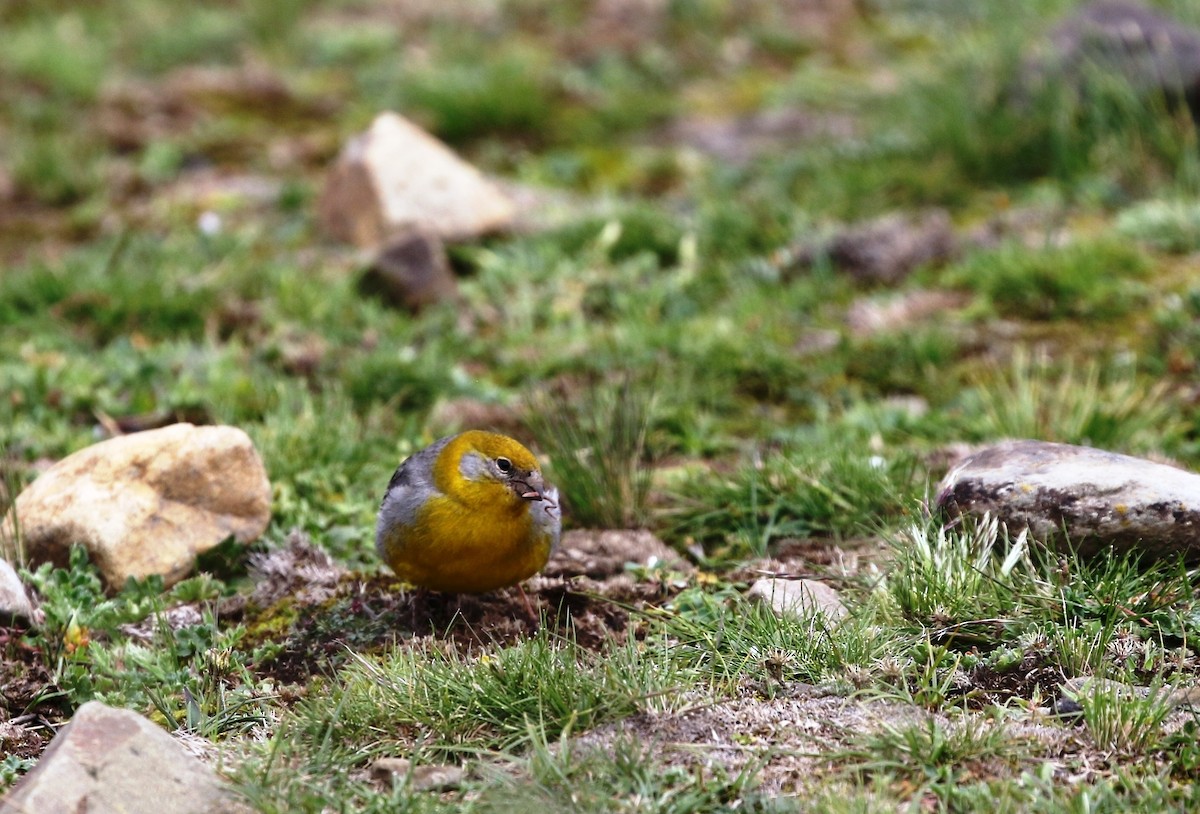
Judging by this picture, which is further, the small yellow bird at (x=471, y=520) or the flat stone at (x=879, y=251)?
the flat stone at (x=879, y=251)

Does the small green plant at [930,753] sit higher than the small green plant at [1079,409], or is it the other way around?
the small green plant at [930,753]

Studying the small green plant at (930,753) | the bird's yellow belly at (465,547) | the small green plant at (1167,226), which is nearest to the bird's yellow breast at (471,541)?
the bird's yellow belly at (465,547)

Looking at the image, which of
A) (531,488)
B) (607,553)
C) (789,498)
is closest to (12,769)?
(531,488)

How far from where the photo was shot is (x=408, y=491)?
185 inches

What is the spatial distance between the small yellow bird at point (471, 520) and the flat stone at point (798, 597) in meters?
0.73

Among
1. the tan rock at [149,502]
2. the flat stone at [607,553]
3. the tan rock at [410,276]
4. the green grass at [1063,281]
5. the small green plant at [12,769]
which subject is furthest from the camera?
the tan rock at [410,276]

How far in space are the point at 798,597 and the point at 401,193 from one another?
484 centimetres

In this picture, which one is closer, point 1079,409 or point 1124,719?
point 1124,719

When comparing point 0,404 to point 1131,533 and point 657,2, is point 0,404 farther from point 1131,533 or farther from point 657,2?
point 657,2

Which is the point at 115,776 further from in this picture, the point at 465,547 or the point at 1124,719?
the point at 1124,719

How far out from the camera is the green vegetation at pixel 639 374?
375 centimetres

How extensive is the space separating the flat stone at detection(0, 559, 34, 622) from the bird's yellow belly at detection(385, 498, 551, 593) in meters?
1.20

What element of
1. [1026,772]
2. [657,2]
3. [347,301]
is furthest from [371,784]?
[657,2]

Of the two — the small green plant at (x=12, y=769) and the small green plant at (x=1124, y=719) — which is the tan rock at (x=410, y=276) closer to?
the small green plant at (x=12, y=769)
